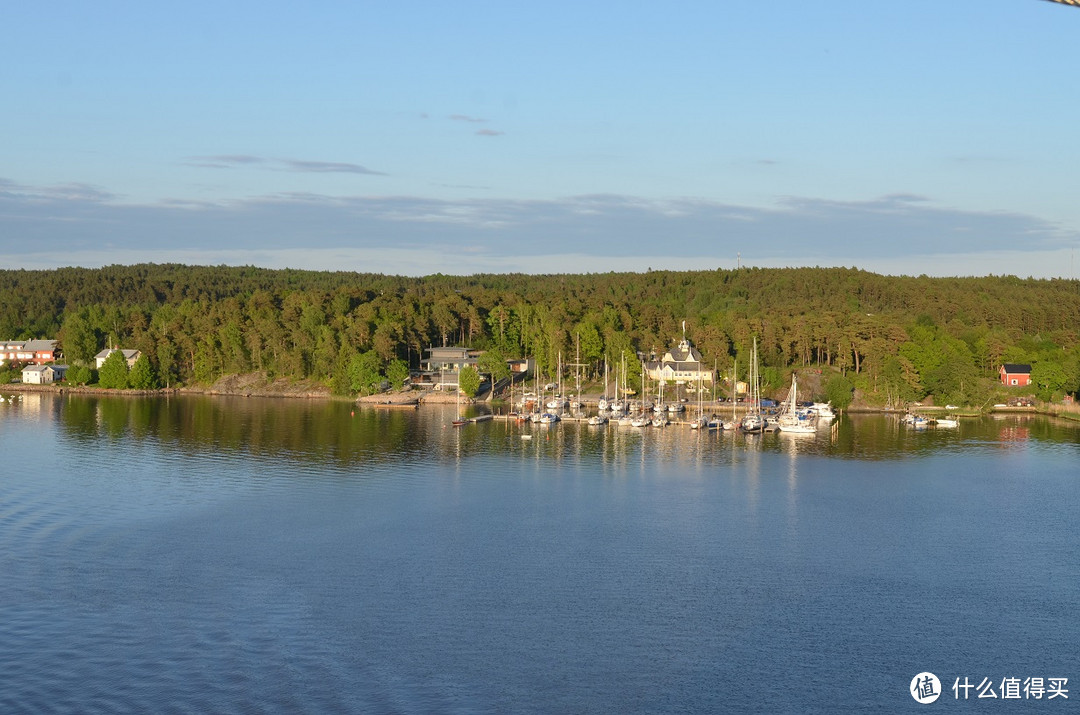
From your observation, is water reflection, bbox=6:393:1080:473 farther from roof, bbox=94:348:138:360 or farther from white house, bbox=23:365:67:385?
white house, bbox=23:365:67:385

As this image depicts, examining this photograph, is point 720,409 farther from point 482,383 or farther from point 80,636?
point 80,636

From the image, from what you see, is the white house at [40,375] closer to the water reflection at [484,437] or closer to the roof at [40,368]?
the roof at [40,368]

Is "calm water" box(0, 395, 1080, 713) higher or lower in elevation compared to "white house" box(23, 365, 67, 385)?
lower

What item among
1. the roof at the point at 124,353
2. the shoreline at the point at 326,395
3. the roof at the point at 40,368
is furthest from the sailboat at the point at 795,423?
the roof at the point at 40,368

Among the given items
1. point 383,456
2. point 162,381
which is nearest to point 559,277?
point 162,381

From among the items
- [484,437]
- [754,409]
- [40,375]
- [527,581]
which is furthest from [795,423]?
[40,375]

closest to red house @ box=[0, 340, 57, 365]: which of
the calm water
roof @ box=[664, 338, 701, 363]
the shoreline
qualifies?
the shoreline
